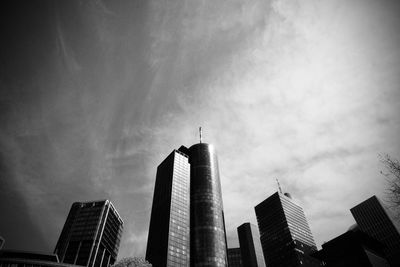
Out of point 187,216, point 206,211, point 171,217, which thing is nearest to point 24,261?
point 171,217

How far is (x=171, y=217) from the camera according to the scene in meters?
128

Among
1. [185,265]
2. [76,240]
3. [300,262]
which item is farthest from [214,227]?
[76,240]

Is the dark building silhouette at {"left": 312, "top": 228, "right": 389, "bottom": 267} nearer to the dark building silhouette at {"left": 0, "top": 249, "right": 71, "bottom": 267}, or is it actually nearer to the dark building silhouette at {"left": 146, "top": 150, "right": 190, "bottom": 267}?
the dark building silhouette at {"left": 146, "top": 150, "right": 190, "bottom": 267}

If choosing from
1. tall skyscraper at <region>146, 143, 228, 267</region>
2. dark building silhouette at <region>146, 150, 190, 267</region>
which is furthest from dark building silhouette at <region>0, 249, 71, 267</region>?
tall skyscraper at <region>146, 143, 228, 267</region>

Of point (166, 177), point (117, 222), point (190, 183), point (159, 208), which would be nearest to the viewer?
point (159, 208)

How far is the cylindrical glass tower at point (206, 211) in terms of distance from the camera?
422 ft

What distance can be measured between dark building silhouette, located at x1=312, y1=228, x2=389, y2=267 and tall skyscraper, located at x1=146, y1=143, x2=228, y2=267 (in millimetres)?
79904

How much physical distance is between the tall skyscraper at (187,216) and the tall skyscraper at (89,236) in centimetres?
4779

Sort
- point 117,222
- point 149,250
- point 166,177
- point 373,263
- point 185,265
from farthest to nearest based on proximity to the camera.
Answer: point 117,222
point 166,177
point 149,250
point 185,265
point 373,263

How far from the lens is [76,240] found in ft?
517

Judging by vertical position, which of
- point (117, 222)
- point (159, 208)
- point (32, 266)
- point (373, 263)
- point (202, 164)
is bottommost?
point (373, 263)

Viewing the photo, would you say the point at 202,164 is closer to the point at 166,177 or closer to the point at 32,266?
the point at 166,177

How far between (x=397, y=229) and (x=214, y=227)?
152 meters

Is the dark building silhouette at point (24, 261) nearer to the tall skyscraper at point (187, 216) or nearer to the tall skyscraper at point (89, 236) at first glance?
the tall skyscraper at point (89, 236)
